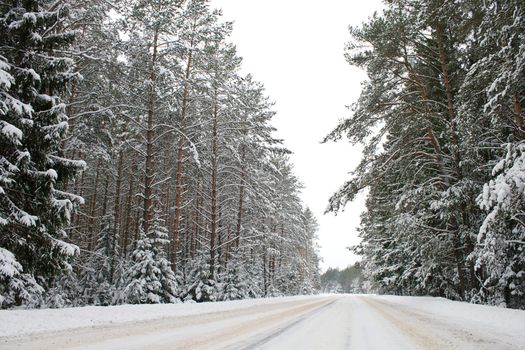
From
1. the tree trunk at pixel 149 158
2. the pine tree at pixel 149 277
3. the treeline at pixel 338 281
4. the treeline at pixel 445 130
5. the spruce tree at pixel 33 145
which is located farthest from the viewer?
the treeline at pixel 338 281

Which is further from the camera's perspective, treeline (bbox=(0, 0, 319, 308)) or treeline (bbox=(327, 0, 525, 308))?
treeline (bbox=(327, 0, 525, 308))

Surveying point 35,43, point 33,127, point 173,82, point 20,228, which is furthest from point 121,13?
point 20,228

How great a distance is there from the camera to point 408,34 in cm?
1434

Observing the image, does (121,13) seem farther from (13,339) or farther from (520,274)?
(520,274)

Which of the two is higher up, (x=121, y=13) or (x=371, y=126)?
(x=121, y=13)

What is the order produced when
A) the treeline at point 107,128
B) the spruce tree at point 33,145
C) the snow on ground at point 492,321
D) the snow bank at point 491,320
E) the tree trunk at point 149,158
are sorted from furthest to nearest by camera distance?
the tree trunk at point 149,158 → the treeline at point 107,128 → the spruce tree at point 33,145 → the snow bank at point 491,320 → the snow on ground at point 492,321

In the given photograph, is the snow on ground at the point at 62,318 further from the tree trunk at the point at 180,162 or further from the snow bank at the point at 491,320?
the snow bank at the point at 491,320

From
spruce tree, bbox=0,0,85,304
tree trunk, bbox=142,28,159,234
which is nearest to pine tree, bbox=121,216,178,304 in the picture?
tree trunk, bbox=142,28,159,234

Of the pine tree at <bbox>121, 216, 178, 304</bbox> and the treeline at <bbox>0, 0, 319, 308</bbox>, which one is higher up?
the treeline at <bbox>0, 0, 319, 308</bbox>

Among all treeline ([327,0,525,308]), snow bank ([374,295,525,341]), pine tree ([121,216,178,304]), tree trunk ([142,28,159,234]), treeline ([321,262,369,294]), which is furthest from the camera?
treeline ([321,262,369,294])

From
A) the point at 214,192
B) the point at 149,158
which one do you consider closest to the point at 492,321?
the point at 149,158

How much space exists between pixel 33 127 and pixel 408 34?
43.9ft

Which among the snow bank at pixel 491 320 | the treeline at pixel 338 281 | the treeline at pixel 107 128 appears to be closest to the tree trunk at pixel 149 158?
the treeline at pixel 107 128

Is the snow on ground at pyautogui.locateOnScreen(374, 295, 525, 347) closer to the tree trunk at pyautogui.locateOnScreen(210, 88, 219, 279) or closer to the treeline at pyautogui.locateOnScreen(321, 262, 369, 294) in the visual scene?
the tree trunk at pyautogui.locateOnScreen(210, 88, 219, 279)
